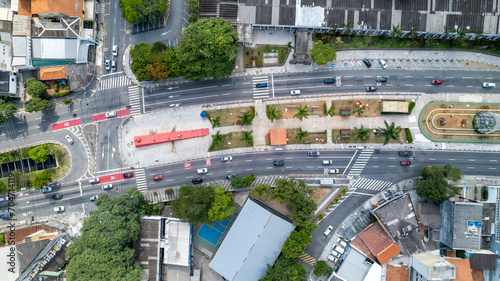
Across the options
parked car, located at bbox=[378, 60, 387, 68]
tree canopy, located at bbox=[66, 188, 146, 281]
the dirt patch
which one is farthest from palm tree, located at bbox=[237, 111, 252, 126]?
parked car, located at bbox=[378, 60, 387, 68]

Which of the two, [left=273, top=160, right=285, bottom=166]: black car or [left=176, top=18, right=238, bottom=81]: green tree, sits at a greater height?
[left=176, top=18, right=238, bottom=81]: green tree

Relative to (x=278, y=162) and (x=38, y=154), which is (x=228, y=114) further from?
(x=38, y=154)

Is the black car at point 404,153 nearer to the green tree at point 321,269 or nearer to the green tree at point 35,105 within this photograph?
the green tree at point 321,269

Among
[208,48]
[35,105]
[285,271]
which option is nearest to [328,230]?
[285,271]

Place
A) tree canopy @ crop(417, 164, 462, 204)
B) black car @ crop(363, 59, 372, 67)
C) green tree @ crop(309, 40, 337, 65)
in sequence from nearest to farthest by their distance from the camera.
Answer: tree canopy @ crop(417, 164, 462, 204) < green tree @ crop(309, 40, 337, 65) < black car @ crop(363, 59, 372, 67)

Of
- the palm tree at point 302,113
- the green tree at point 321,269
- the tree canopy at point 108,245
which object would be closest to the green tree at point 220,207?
the tree canopy at point 108,245

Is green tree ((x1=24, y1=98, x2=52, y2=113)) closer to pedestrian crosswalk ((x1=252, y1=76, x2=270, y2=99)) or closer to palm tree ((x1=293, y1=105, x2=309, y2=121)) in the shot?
pedestrian crosswalk ((x1=252, y1=76, x2=270, y2=99))
